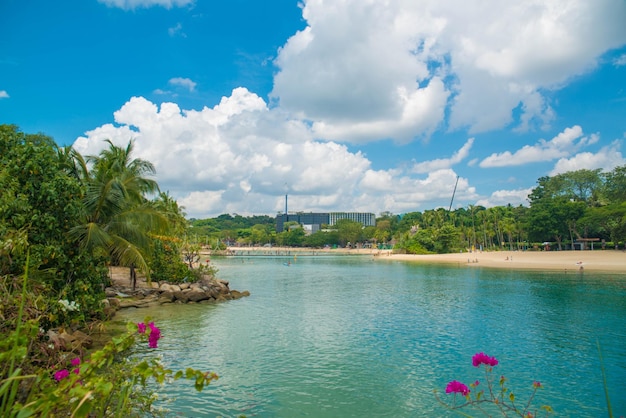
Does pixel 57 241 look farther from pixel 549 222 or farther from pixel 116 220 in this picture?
pixel 549 222

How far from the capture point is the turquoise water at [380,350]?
9.74 meters

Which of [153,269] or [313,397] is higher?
[153,269]

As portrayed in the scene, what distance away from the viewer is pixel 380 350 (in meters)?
14.3

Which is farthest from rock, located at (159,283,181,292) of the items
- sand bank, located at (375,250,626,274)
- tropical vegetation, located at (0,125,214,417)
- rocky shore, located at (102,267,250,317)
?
sand bank, located at (375,250,626,274)

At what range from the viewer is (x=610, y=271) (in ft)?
153

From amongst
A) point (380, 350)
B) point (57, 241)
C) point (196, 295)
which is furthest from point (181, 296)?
point (380, 350)

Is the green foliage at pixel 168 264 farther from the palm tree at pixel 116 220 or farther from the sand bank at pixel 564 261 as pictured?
the sand bank at pixel 564 261

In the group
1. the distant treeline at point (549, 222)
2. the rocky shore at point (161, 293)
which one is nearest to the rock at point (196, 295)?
the rocky shore at point (161, 293)

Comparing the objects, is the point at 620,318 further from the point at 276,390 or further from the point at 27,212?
the point at 27,212

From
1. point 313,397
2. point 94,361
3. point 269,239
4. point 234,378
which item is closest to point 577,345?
point 313,397

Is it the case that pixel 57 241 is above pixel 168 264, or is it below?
above

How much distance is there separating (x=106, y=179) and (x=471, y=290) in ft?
87.4

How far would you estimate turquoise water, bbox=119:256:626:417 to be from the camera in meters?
9.74

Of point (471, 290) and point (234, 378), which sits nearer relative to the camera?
point (234, 378)
